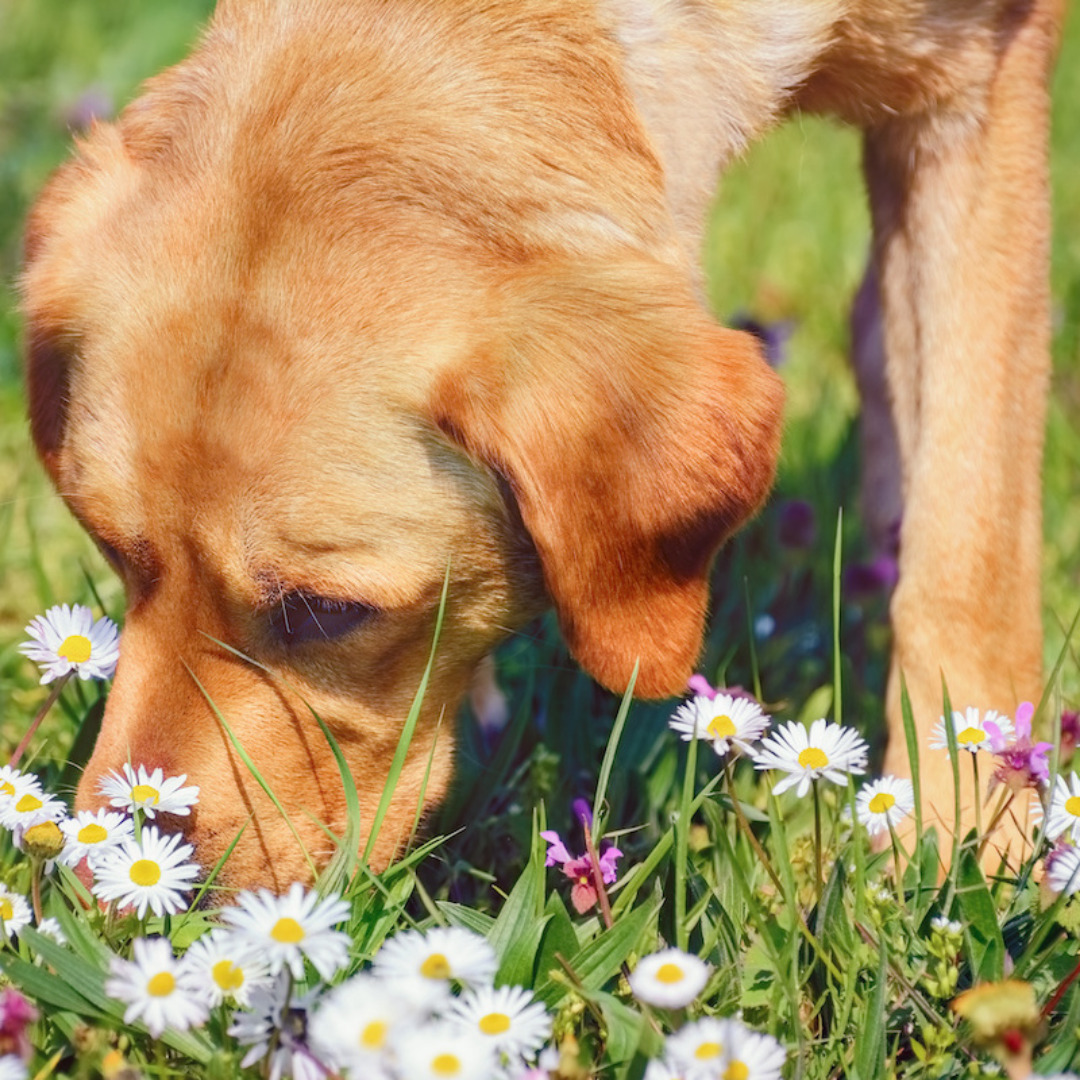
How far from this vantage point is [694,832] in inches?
103

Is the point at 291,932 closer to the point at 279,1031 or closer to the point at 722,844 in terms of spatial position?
the point at 279,1031

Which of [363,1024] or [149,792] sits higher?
[363,1024]

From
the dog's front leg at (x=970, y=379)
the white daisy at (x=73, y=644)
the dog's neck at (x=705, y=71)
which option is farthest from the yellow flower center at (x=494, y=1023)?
the dog's neck at (x=705, y=71)

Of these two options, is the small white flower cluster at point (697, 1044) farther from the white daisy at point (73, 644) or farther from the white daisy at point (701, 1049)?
the white daisy at point (73, 644)

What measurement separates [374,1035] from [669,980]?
35cm

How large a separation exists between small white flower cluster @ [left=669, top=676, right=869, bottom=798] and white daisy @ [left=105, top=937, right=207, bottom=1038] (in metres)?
0.74

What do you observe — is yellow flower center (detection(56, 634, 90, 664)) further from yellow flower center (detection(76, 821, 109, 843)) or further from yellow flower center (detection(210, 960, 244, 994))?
yellow flower center (detection(210, 960, 244, 994))

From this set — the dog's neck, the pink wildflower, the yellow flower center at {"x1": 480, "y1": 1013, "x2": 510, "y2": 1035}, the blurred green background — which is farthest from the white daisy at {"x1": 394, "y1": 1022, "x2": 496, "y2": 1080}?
the dog's neck

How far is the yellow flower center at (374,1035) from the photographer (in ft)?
4.54

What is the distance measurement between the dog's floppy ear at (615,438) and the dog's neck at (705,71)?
412 mm

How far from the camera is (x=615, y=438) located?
7.15 ft

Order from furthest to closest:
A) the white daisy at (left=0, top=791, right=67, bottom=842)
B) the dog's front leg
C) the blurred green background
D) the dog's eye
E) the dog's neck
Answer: the blurred green background → the dog's front leg → the dog's neck → the dog's eye → the white daisy at (left=0, top=791, right=67, bottom=842)

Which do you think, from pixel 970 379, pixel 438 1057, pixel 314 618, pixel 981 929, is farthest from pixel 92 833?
pixel 970 379

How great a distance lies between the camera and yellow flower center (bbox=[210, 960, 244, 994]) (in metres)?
1.62
